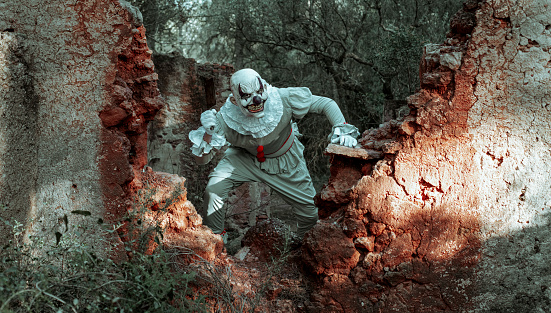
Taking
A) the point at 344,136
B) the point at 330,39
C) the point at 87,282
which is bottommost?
the point at 87,282

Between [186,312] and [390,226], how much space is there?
4.55 ft

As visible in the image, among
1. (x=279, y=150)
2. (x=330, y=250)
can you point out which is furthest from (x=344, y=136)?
(x=279, y=150)

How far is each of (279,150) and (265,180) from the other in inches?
12.1

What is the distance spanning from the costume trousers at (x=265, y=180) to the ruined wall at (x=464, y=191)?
1.37 meters

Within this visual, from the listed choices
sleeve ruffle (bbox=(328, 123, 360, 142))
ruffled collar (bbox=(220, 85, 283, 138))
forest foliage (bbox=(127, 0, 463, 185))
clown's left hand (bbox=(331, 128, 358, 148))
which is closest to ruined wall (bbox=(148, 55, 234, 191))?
forest foliage (bbox=(127, 0, 463, 185))

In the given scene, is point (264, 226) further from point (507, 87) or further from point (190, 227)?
point (507, 87)

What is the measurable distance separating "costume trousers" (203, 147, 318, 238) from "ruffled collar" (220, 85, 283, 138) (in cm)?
39

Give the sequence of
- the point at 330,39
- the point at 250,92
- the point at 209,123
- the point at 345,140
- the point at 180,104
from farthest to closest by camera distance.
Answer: the point at 330,39, the point at 180,104, the point at 209,123, the point at 250,92, the point at 345,140

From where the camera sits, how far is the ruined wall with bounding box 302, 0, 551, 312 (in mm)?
3250

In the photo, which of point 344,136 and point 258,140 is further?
point 258,140

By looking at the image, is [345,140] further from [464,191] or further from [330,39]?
[330,39]

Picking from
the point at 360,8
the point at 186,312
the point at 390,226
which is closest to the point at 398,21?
the point at 360,8

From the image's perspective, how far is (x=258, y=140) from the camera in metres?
4.77

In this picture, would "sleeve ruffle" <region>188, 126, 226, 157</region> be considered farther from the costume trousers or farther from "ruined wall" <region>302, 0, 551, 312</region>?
"ruined wall" <region>302, 0, 551, 312</region>
